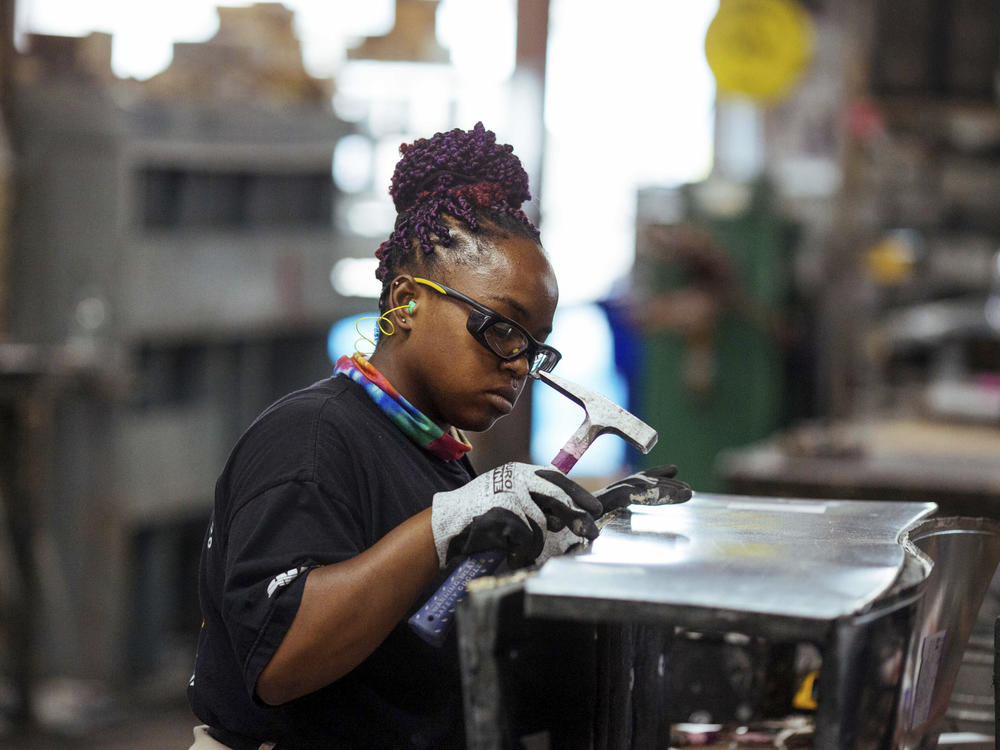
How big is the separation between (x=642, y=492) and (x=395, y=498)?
1.15 feet

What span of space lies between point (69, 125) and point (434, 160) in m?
3.88

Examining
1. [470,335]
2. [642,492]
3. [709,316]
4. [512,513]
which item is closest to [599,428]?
[642,492]

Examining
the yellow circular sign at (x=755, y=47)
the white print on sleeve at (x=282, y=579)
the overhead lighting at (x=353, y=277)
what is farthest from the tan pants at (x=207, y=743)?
the yellow circular sign at (x=755, y=47)

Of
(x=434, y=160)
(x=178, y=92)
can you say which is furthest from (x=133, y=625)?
(x=434, y=160)

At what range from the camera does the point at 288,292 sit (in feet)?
20.4

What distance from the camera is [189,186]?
5.67m

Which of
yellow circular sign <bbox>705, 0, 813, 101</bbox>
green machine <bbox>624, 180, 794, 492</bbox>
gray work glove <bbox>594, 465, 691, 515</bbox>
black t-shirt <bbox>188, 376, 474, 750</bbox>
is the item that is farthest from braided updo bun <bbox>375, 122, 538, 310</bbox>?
green machine <bbox>624, 180, 794, 492</bbox>

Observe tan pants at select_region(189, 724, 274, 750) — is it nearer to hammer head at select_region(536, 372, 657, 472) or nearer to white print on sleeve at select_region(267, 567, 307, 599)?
white print on sleeve at select_region(267, 567, 307, 599)

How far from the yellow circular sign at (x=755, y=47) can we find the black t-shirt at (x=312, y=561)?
456 cm

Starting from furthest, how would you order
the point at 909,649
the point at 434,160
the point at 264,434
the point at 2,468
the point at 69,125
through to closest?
1. the point at 69,125
2. the point at 2,468
3. the point at 434,160
4. the point at 264,434
5. the point at 909,649

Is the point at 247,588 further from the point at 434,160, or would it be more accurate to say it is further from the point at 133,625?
the point at 133,625

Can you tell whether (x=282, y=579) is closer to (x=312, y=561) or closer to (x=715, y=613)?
(x=312, y=561)

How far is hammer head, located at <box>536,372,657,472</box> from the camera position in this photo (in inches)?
77.2

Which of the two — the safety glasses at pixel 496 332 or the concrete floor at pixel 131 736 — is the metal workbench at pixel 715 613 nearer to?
the safety glasses at pixel 496 332
